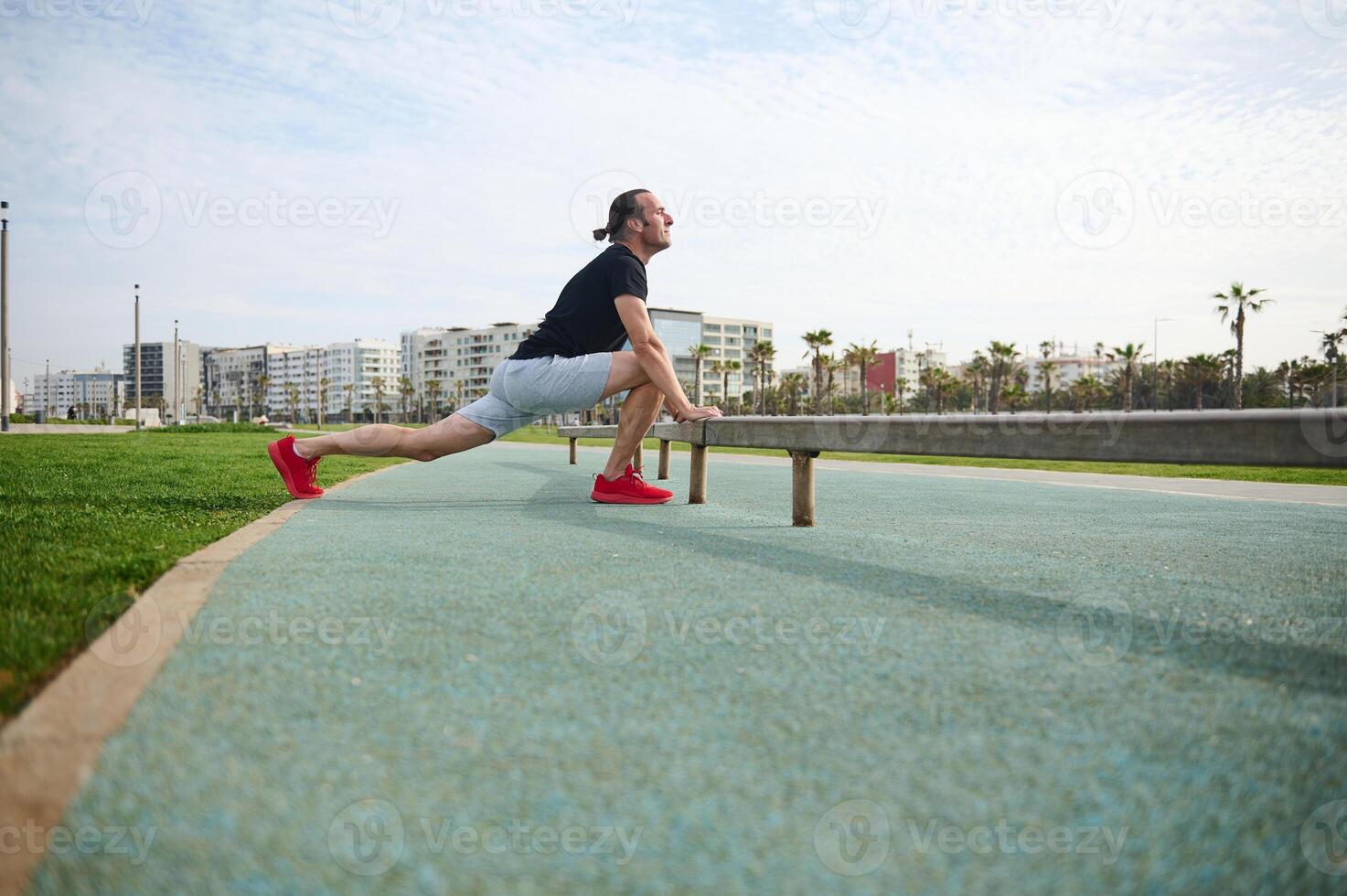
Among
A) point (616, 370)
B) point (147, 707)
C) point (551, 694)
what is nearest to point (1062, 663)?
point (551, 694)

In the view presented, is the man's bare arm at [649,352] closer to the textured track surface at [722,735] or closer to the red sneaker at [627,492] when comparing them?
the red sneaker at [627,492]

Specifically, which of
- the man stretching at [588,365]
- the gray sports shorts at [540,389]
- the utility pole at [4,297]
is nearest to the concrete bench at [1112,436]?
the man stretching at [588,365]

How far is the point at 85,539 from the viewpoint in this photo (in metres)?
3.52

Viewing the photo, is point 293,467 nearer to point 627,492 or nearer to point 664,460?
point 627,492

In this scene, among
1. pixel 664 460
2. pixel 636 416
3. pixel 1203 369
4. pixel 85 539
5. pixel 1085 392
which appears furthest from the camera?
pixel 1085 392

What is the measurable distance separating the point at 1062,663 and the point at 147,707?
188 cm

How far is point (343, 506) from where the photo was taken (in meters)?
5.23

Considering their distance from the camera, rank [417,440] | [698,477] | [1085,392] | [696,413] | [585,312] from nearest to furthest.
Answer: [696,413] < [417,440] < [585,312] < [698,477] < [1085,392]

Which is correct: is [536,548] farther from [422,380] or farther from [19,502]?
[422,380]

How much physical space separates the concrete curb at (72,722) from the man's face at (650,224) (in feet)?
11.1

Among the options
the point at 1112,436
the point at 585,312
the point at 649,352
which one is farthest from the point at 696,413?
the point at 1112,436

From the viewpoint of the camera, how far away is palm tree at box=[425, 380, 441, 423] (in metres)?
174

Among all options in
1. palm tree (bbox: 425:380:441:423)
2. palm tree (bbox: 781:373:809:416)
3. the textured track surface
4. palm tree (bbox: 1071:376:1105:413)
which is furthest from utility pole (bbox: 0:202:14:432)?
palm tree (bbox: 425:380:441:423)

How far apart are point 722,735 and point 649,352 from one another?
335cm
